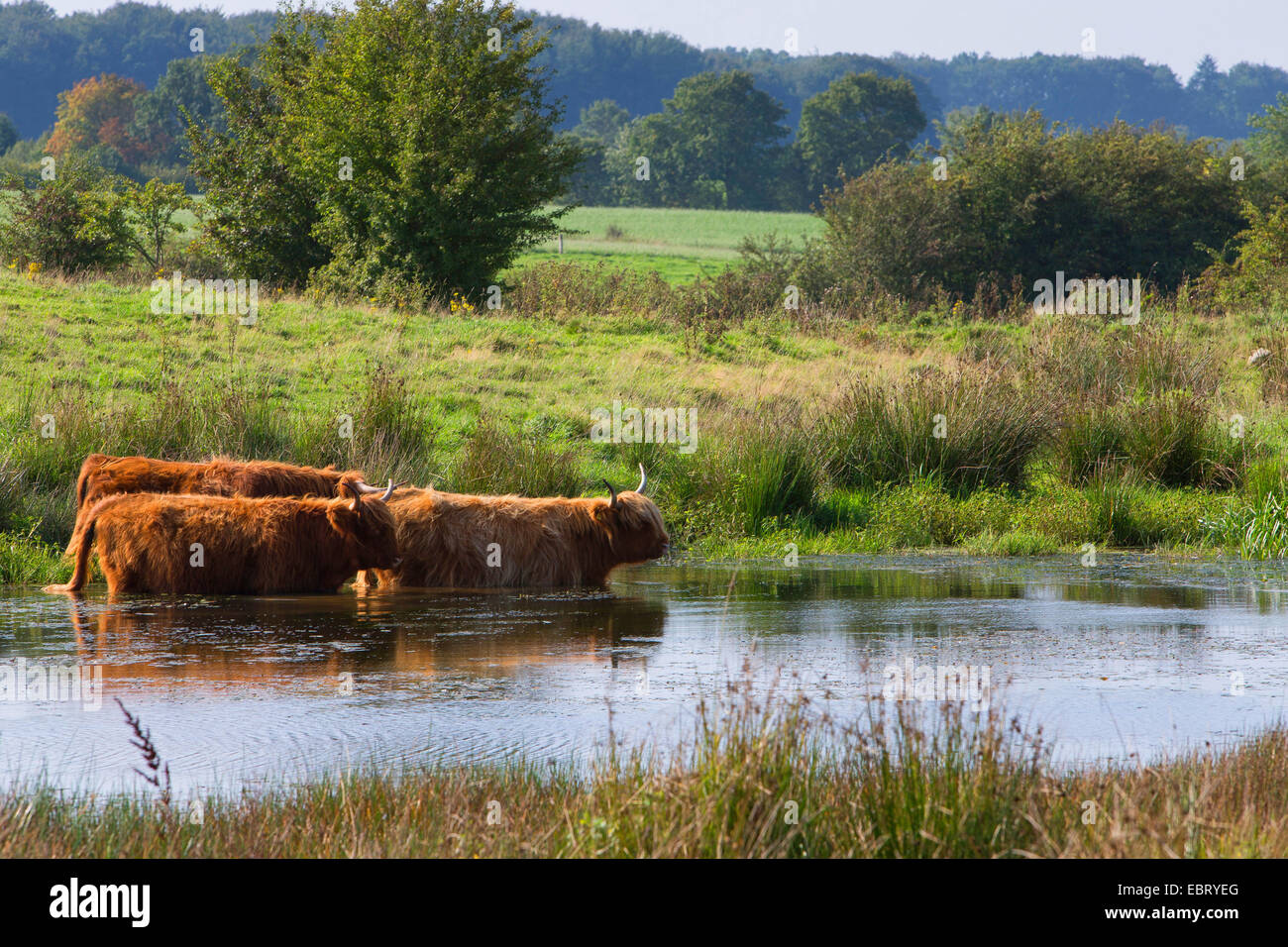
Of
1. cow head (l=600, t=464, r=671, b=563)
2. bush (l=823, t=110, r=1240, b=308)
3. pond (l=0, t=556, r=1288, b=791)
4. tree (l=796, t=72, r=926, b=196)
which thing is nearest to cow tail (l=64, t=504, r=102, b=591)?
pond (l=0, t=556, r=1288, b=791)

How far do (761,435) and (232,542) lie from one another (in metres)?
5.16

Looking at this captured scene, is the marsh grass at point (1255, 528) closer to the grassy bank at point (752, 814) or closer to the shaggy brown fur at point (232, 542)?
the shaggy brown fur at point (232, 542)

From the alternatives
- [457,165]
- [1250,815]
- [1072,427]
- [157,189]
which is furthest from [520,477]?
[157,189]

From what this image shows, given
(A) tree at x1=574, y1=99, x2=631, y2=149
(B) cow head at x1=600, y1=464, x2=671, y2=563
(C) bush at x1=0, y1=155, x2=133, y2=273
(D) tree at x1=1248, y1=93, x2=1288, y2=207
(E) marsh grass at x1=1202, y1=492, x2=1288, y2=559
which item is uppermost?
(A) tree at x1=574, y1=99, x2=631, y2=149

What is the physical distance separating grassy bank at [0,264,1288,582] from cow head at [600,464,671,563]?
4.80ft

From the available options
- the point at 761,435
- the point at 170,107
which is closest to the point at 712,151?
the point at 170,107

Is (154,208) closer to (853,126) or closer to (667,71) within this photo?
(853,126)

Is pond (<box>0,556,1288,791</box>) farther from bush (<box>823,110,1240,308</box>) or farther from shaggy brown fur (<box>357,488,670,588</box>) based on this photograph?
bush (<box>823,110,1240,308</box>)

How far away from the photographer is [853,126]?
74.9 meters

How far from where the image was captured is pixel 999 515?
481 inches

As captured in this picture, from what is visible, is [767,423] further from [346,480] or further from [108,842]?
[108,842]

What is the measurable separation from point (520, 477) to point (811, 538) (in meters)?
2.58

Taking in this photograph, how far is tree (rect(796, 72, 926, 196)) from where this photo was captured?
73812 mm

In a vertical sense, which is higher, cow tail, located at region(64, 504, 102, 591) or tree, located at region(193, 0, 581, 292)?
tree, located at region(193, 0, 581, 292)
